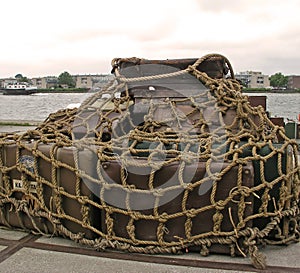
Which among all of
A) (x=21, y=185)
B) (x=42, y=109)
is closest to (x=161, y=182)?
(x=21, y=185)

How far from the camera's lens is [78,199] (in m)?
2.86

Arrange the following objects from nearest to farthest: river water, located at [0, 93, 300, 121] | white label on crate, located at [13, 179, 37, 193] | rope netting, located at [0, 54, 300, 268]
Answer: rope netting, located at [0, 54, 300, 268]
white label on crate, located at [13, 179, 37, 193]
river water, located at [0, 93, 300, 121]

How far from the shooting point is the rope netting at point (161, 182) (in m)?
2.69

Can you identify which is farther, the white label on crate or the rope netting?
the white label on crate

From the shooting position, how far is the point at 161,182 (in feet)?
8.99

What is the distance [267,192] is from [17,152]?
1.76 m

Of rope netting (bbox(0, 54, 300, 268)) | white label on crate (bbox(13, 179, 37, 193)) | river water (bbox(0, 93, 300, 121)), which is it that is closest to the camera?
rope netting (bbox(0, 54, 300, 268))

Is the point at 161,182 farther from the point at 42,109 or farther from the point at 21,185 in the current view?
the point at 42,109

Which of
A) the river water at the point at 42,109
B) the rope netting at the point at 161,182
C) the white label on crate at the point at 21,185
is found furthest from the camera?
the river water at the point at 42,109

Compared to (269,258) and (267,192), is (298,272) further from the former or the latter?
(267,192)

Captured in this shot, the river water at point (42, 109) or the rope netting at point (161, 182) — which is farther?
the river water at point (42, 109)

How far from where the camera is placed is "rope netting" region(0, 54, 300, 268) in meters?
2.69

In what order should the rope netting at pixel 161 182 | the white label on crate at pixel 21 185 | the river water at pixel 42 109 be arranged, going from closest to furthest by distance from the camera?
the rope netting at pixel 161 182, the white label on crate at pixel 21 185, the river water at pixel 42 109

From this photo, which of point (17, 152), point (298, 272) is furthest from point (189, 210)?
point (17, 152)
